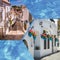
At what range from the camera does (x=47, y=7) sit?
3.96 ft

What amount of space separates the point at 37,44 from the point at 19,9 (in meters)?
0.19

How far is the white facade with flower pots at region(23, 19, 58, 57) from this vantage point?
48.2 inches

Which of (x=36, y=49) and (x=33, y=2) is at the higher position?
(x=33, y=2)

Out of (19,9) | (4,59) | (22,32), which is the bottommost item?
(4,59)

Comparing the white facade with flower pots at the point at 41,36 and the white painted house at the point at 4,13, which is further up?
the white painted house at the point at 4,13

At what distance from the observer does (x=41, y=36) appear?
1250 millimetres

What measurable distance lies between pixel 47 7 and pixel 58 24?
0.10 m

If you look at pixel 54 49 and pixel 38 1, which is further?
pixel 54 49

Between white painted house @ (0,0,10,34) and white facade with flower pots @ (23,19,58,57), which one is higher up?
white painted house @ (0,0,10,34)

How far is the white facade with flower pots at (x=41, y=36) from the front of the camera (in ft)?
4.02

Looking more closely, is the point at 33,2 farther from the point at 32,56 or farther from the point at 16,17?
the point at 32,56

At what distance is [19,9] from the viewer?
1.27 m

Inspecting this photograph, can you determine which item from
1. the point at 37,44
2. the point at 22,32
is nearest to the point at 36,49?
the point at 37,44

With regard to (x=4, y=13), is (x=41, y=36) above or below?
below
